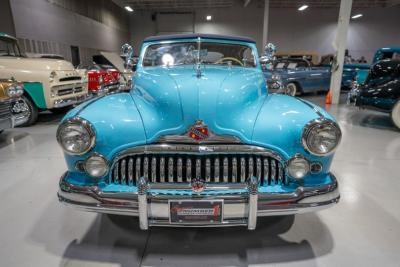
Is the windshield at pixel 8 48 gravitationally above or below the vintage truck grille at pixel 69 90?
above

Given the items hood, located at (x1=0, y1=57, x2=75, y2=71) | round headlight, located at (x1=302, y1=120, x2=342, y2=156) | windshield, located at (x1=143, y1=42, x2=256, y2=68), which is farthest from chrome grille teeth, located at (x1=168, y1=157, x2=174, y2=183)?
hood, located at (x1=0, y1=57, x2=75, y2=71)

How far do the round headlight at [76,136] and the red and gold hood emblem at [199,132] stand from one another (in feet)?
1.98

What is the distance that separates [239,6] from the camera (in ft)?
62.6

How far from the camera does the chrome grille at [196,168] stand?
1682 mm

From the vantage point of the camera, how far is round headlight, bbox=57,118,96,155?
170 centimetres

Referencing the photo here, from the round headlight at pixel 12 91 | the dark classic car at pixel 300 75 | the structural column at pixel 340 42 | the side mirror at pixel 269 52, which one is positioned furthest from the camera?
the dark classic car at pixel 300 75

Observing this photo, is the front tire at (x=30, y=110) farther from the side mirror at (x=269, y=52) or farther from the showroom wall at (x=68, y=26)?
the side mirror at (x=269, y=52)

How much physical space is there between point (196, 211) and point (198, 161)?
0.97 ft

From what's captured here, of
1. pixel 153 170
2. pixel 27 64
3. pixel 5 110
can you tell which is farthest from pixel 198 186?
pixel 27 64

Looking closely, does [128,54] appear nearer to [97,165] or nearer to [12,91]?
[97,165]

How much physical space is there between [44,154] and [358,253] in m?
3.92

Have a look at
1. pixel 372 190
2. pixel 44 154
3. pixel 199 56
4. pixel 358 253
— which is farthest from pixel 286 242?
pixel 44 154

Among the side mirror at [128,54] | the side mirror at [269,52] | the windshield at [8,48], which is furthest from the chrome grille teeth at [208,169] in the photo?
the windshield at [8,48]

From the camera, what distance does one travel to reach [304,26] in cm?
1941
